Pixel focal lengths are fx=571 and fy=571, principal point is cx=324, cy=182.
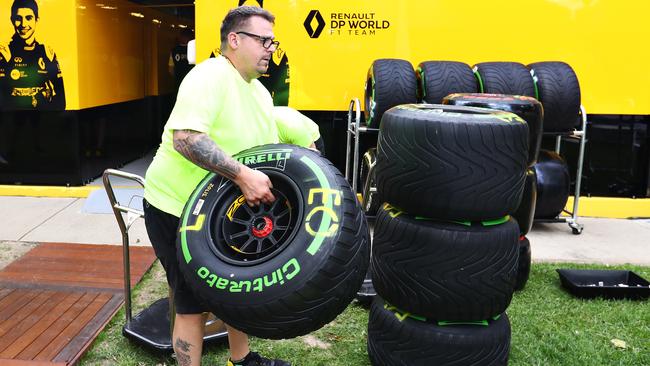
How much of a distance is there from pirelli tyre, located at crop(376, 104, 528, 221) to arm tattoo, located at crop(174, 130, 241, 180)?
3.00 feet

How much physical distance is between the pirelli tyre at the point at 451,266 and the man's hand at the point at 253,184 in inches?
33.8

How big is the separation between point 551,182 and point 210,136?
3931 mm

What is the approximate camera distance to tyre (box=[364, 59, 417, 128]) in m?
5.28

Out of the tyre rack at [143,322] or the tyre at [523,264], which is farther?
the tyre at [523,264]

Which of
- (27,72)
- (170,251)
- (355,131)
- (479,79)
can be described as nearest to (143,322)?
(170,251)

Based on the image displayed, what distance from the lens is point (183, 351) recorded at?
261 centimetres

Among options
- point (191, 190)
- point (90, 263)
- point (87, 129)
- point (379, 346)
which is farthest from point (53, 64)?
point (379, 346)

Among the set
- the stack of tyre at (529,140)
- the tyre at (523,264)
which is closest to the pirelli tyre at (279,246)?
the stack of tyre at (529,140)

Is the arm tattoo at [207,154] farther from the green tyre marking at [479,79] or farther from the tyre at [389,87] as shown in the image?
the green tyre marking at [479,79]

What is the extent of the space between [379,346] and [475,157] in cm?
111

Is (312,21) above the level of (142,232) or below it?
above

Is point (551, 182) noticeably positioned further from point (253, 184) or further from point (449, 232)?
point (253, 184)

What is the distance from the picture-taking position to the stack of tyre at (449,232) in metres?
2.67

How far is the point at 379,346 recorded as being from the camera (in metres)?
2.99
